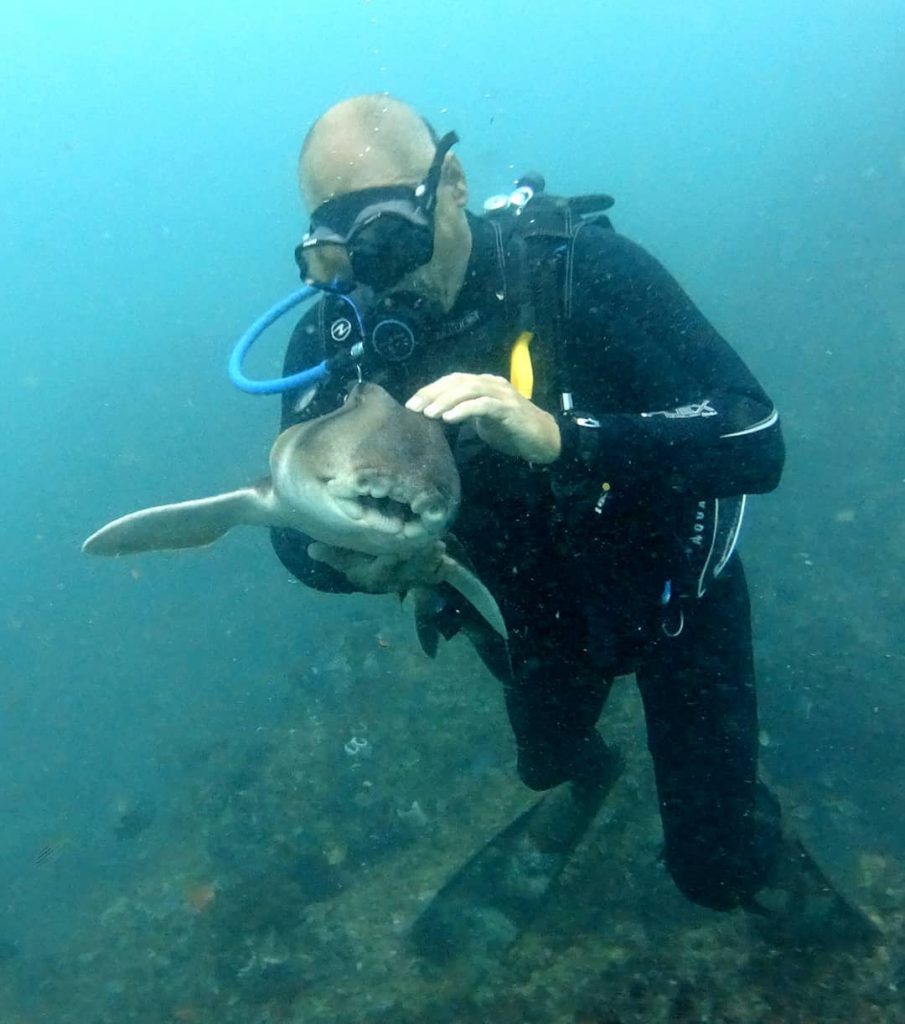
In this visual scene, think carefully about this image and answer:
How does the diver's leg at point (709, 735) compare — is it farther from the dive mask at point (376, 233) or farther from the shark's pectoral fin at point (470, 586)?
the dive mask at point (376, 233)

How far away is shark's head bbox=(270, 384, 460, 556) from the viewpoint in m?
2.25

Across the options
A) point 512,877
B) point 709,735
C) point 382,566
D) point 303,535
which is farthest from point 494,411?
point 512,877

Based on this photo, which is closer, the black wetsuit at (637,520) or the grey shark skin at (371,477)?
the grey shark skin at (371,477)

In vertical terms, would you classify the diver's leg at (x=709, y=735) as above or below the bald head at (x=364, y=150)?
below

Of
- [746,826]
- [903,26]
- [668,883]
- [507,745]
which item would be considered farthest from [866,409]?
[903,26]

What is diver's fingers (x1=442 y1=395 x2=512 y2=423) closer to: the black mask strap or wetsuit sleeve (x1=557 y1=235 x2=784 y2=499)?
wetsuit sleeve (x1=557 y1=235 x2=784 y2=499)

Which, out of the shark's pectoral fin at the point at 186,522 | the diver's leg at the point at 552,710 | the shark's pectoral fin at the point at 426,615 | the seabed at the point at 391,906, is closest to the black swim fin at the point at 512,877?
the seabed at the point at 391,906

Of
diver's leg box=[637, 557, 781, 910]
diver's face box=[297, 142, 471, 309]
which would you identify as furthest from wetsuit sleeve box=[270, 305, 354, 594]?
diver's leg box=[637, 557, 781, 910]

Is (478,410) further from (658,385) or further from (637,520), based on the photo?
(637,520)

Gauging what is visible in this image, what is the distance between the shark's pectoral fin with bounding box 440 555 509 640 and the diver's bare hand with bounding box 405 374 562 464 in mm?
715

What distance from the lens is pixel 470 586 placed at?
11.1 feet

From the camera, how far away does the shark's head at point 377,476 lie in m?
2.25

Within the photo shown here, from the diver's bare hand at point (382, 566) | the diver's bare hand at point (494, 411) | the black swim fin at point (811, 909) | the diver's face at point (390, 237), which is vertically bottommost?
the black swim fin at point (811, 909)

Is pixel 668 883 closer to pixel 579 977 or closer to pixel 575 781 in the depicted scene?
pixel 579 977
